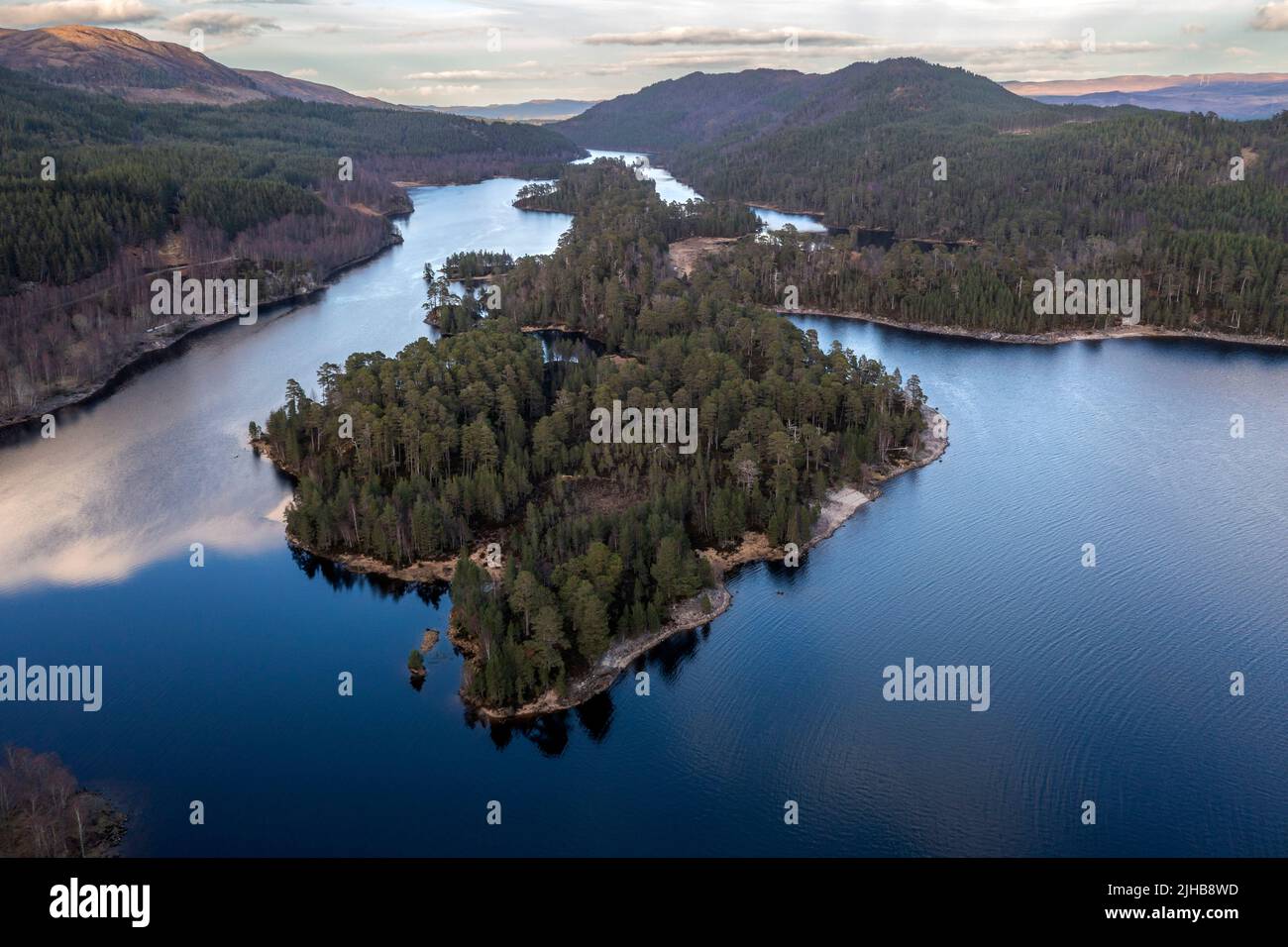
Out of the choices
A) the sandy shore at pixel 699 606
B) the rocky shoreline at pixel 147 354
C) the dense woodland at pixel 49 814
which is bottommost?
the dense woodland at pixel 49 814

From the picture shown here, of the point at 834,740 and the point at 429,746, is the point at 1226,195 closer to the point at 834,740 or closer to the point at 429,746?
the point at 834,740

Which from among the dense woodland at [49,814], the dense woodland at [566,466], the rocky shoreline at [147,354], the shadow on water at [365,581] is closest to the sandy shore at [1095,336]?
the dense woodland at [566,466]

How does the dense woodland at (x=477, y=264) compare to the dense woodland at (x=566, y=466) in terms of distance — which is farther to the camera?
the dense woodland at (x=477, y=264)

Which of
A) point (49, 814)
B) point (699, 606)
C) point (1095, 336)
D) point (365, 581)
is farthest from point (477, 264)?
point (49, 814)

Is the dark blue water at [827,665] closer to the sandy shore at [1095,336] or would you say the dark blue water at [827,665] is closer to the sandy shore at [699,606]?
the sandy shore at [699,606]

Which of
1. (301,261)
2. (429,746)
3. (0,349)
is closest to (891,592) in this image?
(429,746)

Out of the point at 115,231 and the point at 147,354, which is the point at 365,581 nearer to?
the point at 147,354
